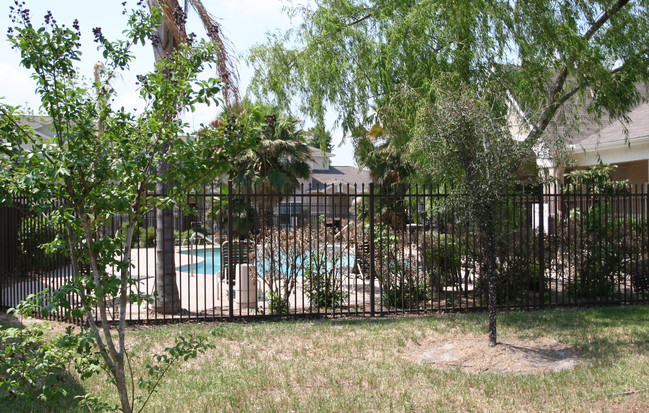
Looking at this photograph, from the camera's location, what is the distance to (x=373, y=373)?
6035 mm

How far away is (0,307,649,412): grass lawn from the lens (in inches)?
203

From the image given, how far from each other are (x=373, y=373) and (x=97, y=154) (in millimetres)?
3947

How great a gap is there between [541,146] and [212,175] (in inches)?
216

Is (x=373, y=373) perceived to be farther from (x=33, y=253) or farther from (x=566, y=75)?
(x=566, y=75)

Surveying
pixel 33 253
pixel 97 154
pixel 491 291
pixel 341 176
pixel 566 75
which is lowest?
pixel 491 291

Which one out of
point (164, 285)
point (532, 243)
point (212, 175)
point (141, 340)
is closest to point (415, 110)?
point (532, 243)

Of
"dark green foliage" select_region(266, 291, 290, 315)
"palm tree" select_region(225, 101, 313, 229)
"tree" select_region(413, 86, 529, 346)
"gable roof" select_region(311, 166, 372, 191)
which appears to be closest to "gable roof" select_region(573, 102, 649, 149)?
"tree" select_region(413, 86, 529, 346)

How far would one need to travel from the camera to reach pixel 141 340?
749 centimetres

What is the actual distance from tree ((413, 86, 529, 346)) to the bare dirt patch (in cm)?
31

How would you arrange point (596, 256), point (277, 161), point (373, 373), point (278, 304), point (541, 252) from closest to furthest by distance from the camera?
point (373, 373)
point (278, 304)
point (541, 252)
point (596, 256)
point (277, 161)

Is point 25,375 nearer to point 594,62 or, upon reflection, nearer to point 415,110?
point 415,110

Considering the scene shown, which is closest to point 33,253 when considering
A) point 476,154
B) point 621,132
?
point 476,154

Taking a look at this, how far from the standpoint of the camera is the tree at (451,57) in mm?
10211

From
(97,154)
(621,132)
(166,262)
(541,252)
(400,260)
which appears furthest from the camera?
(621,132)
